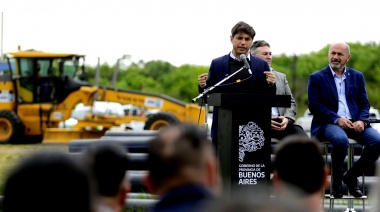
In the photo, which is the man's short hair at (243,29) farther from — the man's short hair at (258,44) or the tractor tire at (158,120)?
the tractor tire at (158,120)

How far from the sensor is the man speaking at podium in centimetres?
870

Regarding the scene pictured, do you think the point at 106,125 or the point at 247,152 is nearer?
the point at 247,152

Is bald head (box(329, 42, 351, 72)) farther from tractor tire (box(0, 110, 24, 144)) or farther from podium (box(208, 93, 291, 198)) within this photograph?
tractor tire (box(0, 110, 24, 144))

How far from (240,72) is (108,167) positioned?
15.7 feet

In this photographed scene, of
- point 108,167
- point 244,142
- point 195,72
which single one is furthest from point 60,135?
point 195,72

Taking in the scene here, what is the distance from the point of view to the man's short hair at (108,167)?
3.87 metres

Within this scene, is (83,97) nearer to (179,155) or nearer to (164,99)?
(164,99)

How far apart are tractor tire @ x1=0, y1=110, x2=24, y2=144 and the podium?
2468 cm

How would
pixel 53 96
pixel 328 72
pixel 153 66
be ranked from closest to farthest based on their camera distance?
pixel 328 72 < pixel 53 96 < pixel 153 66

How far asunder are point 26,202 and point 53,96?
1247 inches

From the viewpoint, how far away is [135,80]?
4149 inches

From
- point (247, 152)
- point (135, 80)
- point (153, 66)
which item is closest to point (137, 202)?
point (247, 152)

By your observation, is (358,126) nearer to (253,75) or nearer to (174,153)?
(253,75)

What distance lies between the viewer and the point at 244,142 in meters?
8.32
